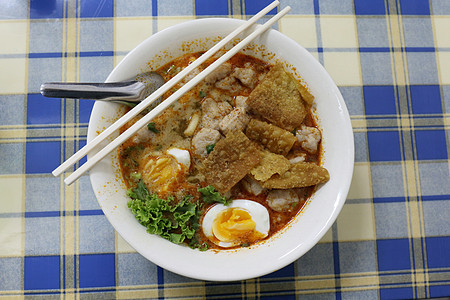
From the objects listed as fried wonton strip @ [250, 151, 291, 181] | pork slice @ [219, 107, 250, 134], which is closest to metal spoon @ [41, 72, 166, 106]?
pork slice @ [219, 107, 250, 134]

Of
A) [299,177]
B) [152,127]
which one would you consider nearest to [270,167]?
[299,177]

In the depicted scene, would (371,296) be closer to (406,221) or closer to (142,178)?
(406,221)

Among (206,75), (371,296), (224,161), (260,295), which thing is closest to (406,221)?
(371,296)

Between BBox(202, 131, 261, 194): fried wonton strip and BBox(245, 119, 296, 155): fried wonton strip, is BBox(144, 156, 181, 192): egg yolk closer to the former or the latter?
BBox(202, 131, 261, 194): fried wonton strip

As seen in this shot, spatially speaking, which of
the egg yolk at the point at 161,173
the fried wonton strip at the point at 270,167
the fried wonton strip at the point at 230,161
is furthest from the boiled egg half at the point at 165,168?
the fried wonton strip at the point at 270,167

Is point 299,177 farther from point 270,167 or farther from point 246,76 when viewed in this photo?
point 246,76

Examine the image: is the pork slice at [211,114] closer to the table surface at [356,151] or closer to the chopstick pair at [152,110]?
the chopstick pair at [152,110]
